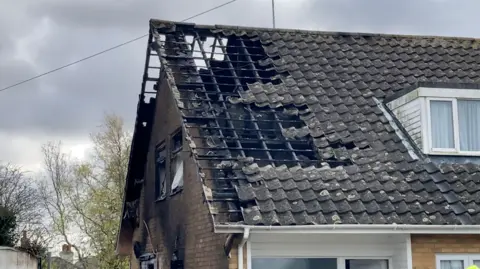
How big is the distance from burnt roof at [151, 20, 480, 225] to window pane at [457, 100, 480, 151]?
0.61m

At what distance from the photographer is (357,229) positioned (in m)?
10.7

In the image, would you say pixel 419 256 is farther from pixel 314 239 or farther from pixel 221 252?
pixel 221 252

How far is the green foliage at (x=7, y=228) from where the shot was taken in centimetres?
3003

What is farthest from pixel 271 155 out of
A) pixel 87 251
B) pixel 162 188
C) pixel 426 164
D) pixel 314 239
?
pixel 87 251

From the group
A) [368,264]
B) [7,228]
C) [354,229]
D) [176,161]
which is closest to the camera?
[354,229]

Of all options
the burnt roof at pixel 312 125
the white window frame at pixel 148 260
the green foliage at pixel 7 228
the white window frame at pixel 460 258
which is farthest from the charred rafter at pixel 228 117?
the green foliage at pixel 7 228

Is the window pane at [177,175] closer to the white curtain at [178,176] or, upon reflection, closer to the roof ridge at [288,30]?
the white curtain at [178,176]

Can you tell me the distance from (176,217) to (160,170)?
7.67 ft

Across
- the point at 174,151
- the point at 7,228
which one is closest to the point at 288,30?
the point at 174,151

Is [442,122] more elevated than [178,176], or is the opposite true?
[442,122]

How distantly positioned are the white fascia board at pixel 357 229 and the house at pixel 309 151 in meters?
0.02

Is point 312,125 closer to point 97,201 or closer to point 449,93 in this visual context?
point 449,93

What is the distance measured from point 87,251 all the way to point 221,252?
86.3 ft

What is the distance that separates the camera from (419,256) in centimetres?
1130
